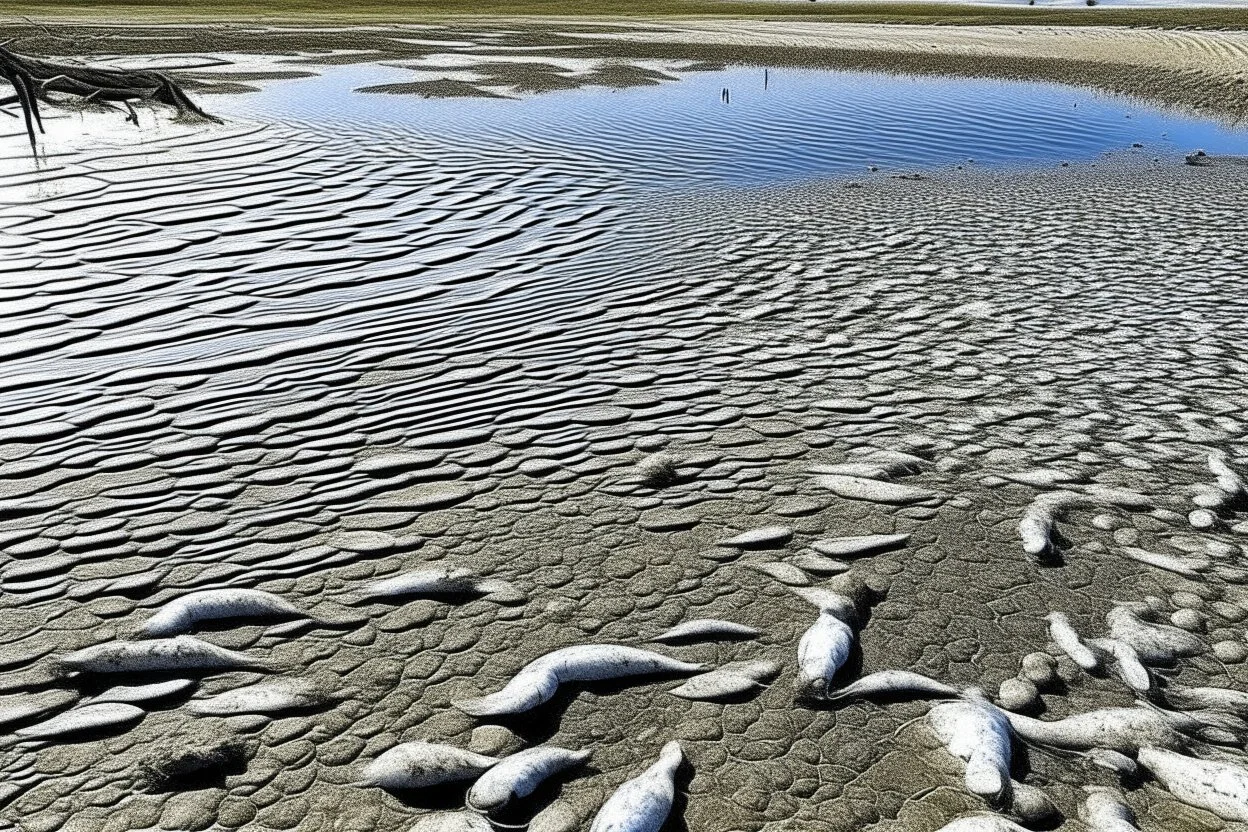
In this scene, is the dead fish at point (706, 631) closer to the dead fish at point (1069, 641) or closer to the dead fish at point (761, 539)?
the dead fish at point (761, 539)

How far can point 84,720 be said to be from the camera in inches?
101

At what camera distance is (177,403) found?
449 cm

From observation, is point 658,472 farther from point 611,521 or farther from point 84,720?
point 84,720

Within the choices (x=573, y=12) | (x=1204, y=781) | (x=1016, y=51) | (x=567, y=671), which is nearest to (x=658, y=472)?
(x=567, y=671)

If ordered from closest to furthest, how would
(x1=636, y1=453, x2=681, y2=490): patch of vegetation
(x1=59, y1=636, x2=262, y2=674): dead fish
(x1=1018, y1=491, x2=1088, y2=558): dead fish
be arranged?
(x1=59, y1=636, x2=262, y2=674): dead fish
(x1=1018, y1=491, x2=1088, y2=558): dead fish
(x1=636, y1=453, x2=681, y2=490): patch of vegetation

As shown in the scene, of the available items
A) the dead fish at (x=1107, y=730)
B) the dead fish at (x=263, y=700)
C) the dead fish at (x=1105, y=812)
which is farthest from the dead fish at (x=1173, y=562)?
the dead fish at (x=263, y=700)

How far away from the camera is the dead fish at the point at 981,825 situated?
223cm

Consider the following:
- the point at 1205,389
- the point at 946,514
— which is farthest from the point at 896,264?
the point at 946,514

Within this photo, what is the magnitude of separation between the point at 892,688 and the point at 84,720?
2.07m

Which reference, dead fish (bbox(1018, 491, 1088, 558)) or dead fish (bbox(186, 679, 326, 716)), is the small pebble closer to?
dead fish (bbox(1018, 491, 1088, 558))

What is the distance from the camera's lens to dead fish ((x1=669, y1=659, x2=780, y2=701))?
274 centimetres

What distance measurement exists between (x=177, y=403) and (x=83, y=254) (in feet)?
8.98

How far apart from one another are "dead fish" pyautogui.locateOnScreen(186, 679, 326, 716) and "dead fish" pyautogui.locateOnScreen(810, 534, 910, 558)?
171 centimetres

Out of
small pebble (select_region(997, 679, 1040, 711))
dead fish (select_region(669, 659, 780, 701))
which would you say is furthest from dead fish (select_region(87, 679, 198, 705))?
small pebble (select_region(997, 679, 1040, 711))
